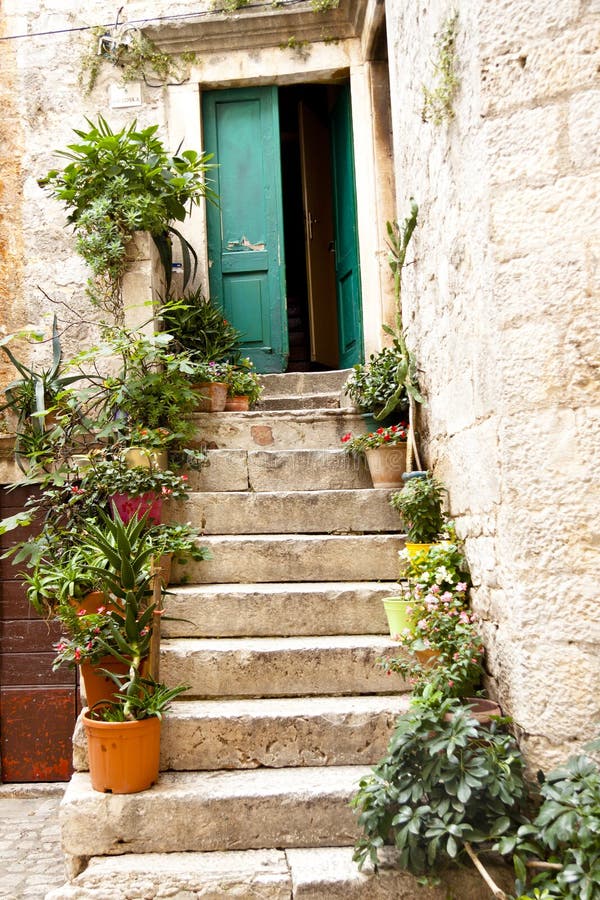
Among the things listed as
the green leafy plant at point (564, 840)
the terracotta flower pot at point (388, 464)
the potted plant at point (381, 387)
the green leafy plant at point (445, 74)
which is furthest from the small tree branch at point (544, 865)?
the green leafy plant at point (445, 74)

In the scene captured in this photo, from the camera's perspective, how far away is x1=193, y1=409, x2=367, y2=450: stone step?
15.2 ft

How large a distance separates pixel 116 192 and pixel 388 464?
2.41 metres

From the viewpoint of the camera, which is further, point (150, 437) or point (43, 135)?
point (43, 135)

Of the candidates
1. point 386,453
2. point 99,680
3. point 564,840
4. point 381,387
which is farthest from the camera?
point 381,387

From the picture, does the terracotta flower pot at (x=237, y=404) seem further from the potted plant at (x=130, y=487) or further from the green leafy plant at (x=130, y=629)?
the green leafy plant at (x=130, y=629)

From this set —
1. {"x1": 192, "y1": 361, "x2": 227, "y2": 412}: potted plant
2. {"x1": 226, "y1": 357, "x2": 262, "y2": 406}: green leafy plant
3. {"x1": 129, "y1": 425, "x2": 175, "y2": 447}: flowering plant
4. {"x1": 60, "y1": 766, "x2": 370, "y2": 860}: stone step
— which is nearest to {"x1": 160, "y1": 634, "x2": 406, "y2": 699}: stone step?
{"x1": 60, "y1": 766, "x2": 370, "y2": 860}: stone step

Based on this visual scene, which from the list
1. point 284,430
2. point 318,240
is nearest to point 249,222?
point 318,240

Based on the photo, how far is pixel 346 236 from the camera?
623 cm

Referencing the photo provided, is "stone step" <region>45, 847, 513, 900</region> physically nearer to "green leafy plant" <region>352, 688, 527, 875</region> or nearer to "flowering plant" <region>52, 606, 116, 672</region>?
"green leafy plant" <region>352, 688, 527, 875</region>

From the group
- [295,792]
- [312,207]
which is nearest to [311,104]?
[312,207]

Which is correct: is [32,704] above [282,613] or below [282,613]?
below

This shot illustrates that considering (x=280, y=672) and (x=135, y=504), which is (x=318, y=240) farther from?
(x=280, y=672)

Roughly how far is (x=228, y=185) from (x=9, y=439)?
2605mm

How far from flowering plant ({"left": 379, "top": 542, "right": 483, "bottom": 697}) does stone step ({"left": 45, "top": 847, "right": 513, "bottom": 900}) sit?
574mm
